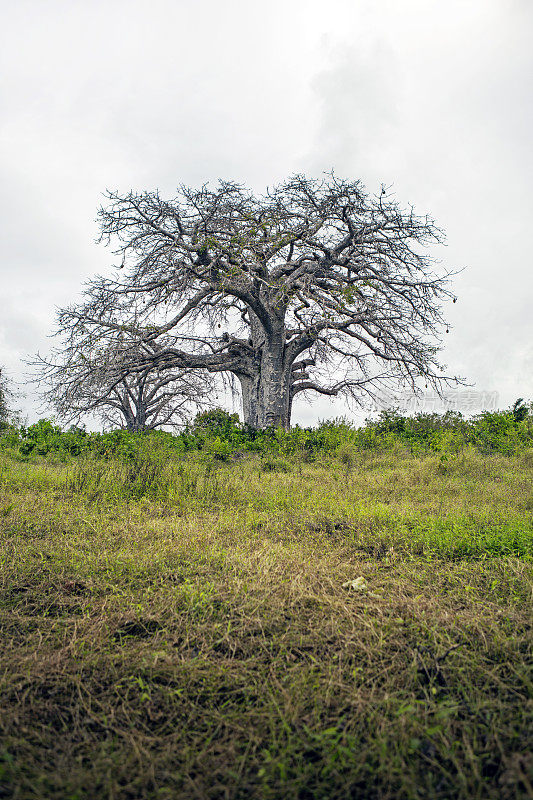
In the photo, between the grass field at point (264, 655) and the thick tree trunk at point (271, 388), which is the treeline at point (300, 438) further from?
the grass field at point (264, 655)

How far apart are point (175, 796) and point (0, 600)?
2126 millimetres

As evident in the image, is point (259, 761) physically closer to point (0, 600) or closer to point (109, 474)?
Result: point (0, 600)

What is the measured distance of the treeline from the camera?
997 cm

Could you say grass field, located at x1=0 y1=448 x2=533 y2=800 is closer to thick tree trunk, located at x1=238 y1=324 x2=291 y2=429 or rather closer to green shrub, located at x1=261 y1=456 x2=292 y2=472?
green shrub, located at x1=261 y1=456 x2=292 y2=472

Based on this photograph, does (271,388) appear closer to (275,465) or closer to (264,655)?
(275,465)

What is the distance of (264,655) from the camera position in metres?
2.53

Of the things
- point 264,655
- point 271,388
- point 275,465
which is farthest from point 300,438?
Result: point 264,655

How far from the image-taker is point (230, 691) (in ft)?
7.44

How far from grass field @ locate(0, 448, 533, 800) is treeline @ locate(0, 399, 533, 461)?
483 centimetres

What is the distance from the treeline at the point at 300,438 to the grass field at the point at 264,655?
4827 mm

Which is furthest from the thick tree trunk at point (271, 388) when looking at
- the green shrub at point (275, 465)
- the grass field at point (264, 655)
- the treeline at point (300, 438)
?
the grass field at point (264, 655)

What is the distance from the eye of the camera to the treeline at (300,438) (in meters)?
9.97

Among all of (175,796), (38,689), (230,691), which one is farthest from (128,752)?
(38,689)

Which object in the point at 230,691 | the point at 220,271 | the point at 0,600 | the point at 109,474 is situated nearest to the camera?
the point at 230,691
